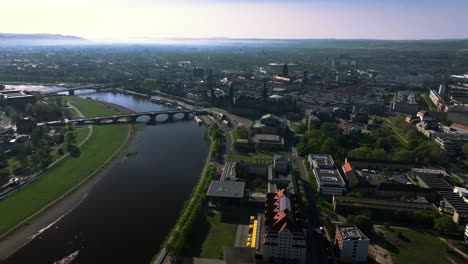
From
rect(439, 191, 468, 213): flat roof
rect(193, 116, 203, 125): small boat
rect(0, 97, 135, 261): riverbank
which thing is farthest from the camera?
rect(193, 116, 203, 125): small boat

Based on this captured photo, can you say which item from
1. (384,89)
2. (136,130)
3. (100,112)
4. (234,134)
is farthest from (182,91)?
(384,89)

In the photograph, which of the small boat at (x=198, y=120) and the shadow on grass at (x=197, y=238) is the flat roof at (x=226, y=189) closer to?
the shadow on grass at (x=197, y=238)

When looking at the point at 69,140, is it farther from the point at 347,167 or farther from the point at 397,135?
the point at 397,135

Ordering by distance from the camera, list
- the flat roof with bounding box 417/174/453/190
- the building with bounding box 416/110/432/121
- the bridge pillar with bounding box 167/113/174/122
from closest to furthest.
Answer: the flat roof with bounding box 417/174/453/190
the building with bounding box 416/110/432/121
the bridge pillar with bounding box 167/113/174/122

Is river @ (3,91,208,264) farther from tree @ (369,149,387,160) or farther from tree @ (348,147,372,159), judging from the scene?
tree @ (369,149,387,160)

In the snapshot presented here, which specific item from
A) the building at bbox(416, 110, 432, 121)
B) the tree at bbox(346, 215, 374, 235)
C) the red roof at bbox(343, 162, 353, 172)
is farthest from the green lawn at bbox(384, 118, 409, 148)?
the tree at bbox(346, 215, 374, 235)

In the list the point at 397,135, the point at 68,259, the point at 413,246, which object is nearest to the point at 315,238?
the point at 413,246

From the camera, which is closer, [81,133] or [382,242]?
[382,242]

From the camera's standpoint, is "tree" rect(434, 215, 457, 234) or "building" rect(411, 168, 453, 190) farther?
"building" rect(411, 168, 453, 190)

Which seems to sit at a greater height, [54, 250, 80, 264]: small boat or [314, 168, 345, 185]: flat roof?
[314, 168, 345, 185]: flat roof
